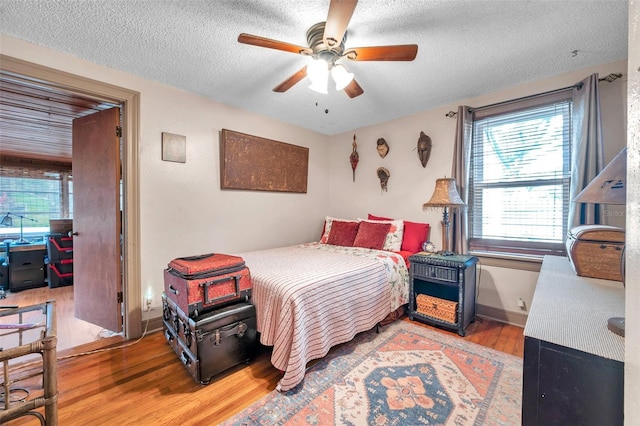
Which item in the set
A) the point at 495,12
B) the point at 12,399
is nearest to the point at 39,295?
the point at 12,399

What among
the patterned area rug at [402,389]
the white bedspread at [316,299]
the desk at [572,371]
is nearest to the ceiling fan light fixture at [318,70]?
the white bedspread at [316,299]

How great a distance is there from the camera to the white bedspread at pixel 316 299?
1.69 m

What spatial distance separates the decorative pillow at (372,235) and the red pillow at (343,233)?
0.10 m

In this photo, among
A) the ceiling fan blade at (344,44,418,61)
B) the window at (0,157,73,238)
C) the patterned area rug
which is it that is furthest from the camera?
the window at (0,157,73,238)

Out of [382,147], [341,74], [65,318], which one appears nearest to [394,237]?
[382,147]

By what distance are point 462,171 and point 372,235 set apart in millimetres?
1207

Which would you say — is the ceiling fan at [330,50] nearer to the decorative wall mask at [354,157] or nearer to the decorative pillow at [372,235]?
the decorative pillow at [372,235]

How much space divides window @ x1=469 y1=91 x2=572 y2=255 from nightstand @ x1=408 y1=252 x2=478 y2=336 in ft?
1.62

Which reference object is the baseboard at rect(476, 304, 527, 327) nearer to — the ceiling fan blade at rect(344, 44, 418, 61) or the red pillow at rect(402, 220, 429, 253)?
the red pillow at rect(402, 220, 429, 253)

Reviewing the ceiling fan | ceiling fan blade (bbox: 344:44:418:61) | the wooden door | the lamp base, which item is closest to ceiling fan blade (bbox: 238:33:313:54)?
the ceiling fan

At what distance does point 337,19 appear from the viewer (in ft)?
4.39

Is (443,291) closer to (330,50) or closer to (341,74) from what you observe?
(341,74)

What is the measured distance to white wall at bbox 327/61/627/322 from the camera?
7.04 feet

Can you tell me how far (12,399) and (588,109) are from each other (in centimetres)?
454
